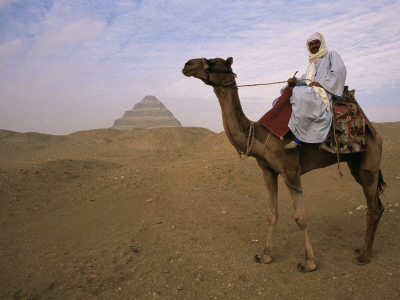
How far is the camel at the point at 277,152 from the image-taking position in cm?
A: 389

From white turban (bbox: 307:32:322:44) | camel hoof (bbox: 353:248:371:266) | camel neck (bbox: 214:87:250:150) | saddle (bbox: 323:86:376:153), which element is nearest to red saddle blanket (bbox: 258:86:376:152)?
saddle (bbox: 323:86:376:153)

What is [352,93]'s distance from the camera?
14.7 feet

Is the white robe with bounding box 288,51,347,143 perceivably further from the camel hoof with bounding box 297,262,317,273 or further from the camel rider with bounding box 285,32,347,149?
the camel hoof with bounding box 297,262,317,273

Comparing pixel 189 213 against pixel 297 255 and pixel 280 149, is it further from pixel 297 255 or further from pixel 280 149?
pixel 280 149

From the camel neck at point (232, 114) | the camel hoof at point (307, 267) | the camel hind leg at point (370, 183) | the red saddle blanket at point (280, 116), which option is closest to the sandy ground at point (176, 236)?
the camel hoof at point (307, 267)

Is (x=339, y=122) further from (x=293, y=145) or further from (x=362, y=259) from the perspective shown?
(x=362, y=259)

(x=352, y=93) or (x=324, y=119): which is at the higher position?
(x=352, y=93)

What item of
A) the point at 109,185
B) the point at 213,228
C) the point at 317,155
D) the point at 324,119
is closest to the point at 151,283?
the point at 213,228

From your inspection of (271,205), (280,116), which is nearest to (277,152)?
(280,116)

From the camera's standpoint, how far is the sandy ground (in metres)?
3.61

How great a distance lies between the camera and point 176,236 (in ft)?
17.3

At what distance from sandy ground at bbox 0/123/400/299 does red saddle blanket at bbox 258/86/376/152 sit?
177 centimetres

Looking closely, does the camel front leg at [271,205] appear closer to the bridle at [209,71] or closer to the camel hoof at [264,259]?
the camel hoof at [264,259]

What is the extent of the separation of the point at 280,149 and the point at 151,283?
2.47m
